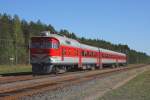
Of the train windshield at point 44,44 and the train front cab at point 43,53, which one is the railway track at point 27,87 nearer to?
the train front cab at point 43,53

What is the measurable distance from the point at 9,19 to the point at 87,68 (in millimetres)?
105225

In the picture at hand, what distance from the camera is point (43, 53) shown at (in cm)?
3334

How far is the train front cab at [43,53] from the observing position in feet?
108

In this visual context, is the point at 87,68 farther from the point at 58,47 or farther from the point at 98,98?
the point at 98,98

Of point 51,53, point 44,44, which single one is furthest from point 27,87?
point 44,44

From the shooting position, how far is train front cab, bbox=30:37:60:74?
1292 inches

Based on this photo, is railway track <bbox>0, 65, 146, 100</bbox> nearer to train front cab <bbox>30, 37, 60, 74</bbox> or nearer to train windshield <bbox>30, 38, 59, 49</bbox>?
train front cab <bbox>30, 37, 60, 74</bbox>

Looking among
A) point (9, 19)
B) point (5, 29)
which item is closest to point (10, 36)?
point (5, 29)

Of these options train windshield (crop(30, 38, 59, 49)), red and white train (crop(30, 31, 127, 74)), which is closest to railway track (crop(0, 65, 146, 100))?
red and white train (crop(30, 31, 127, 74))

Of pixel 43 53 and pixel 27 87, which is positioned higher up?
pixel 43 53

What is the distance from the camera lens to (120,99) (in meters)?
15.1

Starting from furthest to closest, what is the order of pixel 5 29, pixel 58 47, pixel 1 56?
pixel 5 29 → pixel 1 56 → pixel 58 47

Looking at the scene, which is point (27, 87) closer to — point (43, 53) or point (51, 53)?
point (51, 53)

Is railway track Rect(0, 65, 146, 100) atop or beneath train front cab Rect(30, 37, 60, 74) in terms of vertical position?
→ beneath
